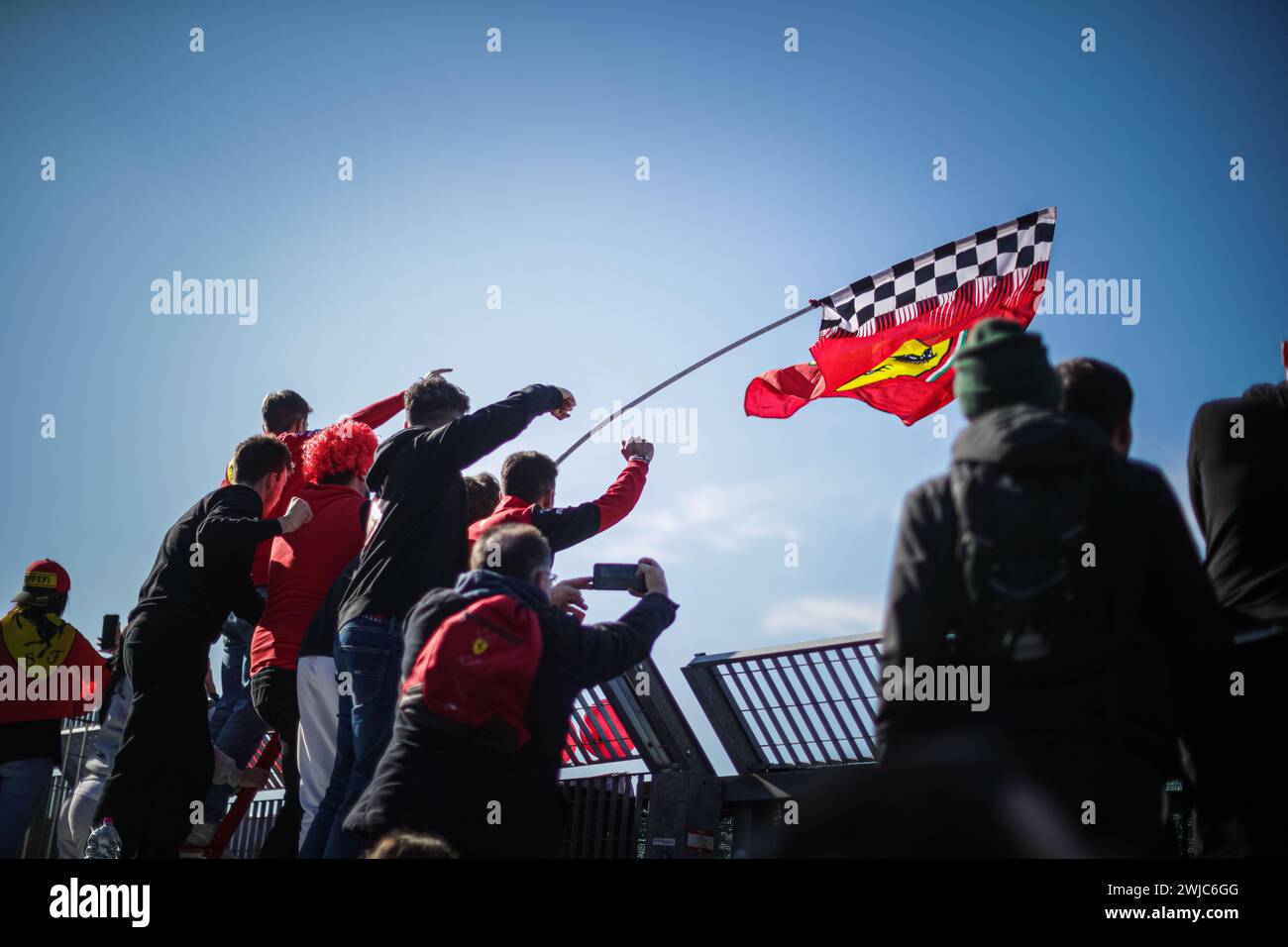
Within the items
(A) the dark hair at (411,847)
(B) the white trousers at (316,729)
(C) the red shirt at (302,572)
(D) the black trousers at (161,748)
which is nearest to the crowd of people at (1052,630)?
(A) the dark hair at (411,847)

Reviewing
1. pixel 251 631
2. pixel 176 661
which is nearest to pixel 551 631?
pixel 176 661

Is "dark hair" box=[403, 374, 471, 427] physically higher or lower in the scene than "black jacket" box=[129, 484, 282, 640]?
higher

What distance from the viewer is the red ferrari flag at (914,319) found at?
28.2 ft

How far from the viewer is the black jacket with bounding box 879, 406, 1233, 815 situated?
2584 mm

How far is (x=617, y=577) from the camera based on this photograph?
475 cm

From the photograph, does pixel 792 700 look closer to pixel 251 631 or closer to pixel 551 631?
pixel 551 631

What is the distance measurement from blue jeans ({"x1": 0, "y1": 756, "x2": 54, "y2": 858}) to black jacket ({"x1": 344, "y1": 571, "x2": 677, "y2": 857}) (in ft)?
10.5

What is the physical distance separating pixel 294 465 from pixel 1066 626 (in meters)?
4.85

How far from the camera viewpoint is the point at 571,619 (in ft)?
13.5

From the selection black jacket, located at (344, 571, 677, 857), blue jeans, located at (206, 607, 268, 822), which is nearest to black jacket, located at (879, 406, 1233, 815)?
black jacket, located at (344, 571, 677, 857)

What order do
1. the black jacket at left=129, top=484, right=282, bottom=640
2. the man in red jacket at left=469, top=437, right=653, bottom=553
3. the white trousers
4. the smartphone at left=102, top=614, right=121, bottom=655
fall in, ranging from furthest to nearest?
the smartphone at left=102, top=614, right=121, bottom=655 → the man in red jacket at left=469, top=437, right=653, bottom=553 → the black jacket at left=129, top=484, right=282, bottom=640 → the white trousers

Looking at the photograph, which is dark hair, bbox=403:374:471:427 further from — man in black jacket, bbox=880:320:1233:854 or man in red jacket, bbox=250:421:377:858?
man in black jacket, bbox=880:320:1233:854

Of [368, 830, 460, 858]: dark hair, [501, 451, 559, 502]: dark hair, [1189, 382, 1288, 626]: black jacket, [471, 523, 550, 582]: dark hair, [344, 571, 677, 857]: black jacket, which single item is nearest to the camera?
[368, 830, 460, 858]: dark hair
